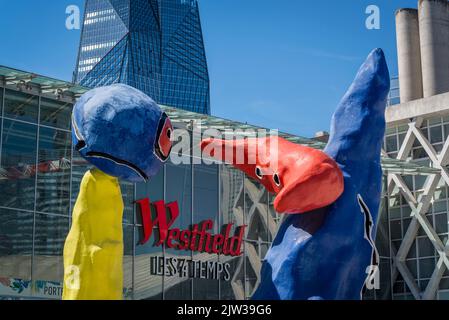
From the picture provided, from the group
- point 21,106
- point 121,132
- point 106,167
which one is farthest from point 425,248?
point 121,132

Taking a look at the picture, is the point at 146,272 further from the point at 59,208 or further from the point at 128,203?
the point at 59,208

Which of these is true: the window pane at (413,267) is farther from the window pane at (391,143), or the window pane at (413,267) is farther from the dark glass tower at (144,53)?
the dark glass tower at (144,53)

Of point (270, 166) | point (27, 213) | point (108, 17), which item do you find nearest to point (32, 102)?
point (27, 213)

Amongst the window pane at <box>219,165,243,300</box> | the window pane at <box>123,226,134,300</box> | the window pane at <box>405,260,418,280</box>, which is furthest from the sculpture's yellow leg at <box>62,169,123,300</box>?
the window pane at <box>405,260,418,280</box>

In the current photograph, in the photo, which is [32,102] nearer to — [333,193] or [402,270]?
[333,193]

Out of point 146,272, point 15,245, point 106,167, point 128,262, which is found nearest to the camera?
point 106,167

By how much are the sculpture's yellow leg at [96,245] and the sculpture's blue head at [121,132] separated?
0.36m

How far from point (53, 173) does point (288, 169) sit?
1143 centimetres

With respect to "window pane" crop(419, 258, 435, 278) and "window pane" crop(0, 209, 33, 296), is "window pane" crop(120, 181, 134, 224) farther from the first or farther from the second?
"window pane" crop(419, 258, 435, 278)

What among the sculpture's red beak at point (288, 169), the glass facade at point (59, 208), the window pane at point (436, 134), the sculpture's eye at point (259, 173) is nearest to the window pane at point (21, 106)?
the glass facade at point (59, 208)

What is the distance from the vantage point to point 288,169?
1162 cm

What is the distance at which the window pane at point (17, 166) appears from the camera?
20.8 meters

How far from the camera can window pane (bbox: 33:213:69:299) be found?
21125 millimetres
